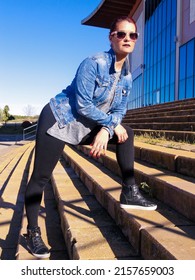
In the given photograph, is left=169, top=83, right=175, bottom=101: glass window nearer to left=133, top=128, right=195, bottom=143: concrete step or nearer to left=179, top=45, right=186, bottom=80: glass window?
left=179, top=45, right=186, bottom=80: glass window

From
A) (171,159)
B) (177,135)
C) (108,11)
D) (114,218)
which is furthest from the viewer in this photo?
(108,11)

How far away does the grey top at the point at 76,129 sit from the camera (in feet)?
7.94

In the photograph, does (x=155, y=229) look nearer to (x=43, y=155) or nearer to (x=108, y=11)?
(x=43, y=155)

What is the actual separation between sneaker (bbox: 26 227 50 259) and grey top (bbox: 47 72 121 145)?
0.79 meters

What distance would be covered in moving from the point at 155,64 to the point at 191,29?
7104 mm

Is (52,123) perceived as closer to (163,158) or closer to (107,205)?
(107,205)

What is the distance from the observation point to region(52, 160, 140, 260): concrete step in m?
2.40

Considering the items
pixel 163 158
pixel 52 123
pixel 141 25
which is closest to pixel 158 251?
pixel 52 123

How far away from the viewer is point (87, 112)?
2.33 metres

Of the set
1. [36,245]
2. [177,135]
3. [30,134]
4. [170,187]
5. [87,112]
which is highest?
[87,112]

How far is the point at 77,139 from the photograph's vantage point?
2.48 meters

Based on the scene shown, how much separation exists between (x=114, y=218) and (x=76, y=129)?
1.07m

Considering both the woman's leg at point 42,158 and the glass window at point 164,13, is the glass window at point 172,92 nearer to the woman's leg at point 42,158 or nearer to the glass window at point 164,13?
the glass window at point 164,13

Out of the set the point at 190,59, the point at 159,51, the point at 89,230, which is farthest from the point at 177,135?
the point at 159,51
